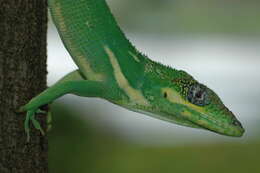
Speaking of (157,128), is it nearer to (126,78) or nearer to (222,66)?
(222,66)

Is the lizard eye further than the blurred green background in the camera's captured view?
No

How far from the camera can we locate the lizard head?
3.13 m

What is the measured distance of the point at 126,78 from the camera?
3.22 metres

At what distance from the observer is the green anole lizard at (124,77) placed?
3.14 m

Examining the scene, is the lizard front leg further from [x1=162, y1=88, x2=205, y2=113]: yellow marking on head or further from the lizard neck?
[x1=162, y1=88, x2=205, y2=113]: yellow marking on head

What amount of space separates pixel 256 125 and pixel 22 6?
19.6 feet

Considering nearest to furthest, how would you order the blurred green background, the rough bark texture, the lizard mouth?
the rough bark texture → the lizard mouth → the blurred green background

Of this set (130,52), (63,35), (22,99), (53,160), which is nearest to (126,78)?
(130,52)

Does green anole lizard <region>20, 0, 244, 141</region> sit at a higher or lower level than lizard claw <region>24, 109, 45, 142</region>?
higher

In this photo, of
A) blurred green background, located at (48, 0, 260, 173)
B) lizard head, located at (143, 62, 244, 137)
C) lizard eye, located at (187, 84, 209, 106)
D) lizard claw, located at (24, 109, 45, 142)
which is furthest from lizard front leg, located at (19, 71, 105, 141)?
blurred green background, located at (48, 0, 260, 173)

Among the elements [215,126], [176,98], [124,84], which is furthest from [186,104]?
[124,84]

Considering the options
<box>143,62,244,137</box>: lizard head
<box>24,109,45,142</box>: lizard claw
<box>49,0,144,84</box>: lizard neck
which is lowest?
<box>24,109,45,142</box>: lizard claw

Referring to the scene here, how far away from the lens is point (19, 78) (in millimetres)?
2889

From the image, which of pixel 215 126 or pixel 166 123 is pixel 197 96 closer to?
pixel 215 126
